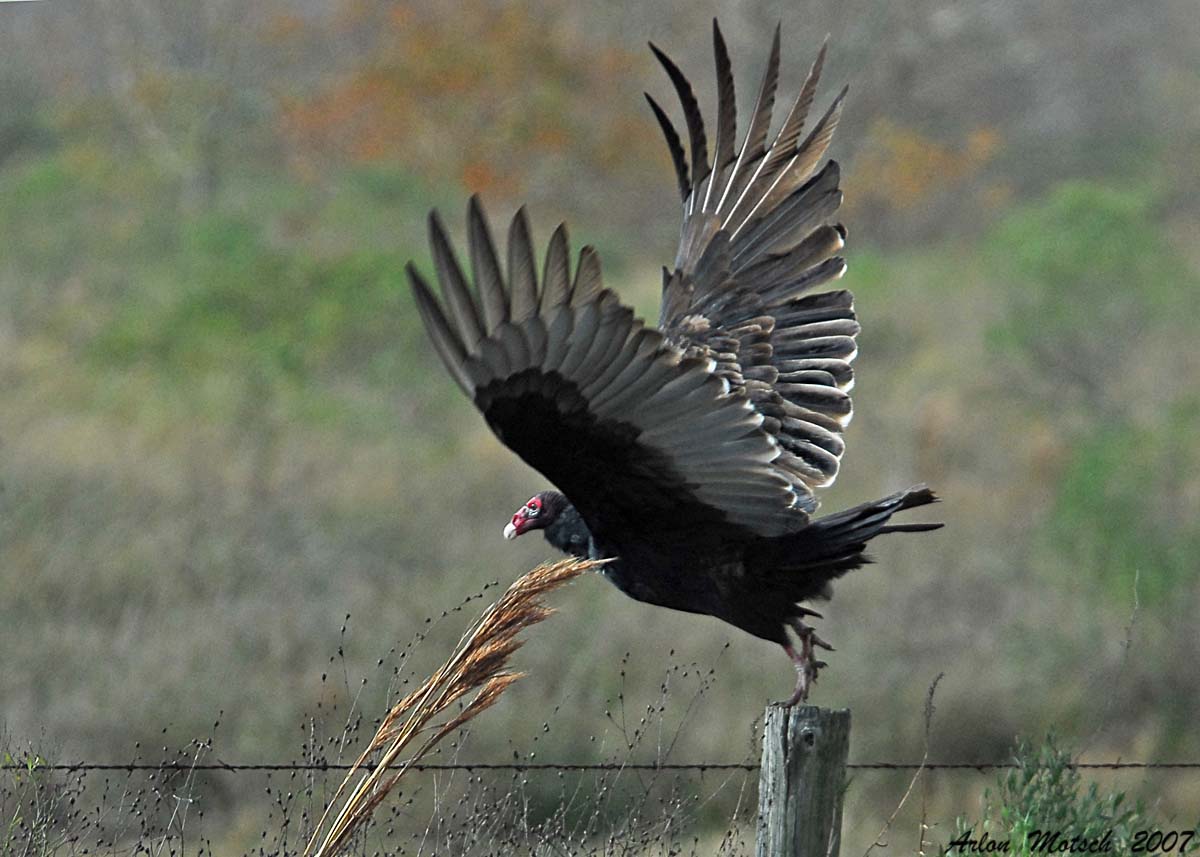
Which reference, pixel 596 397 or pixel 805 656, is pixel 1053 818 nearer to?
pixel 805 656

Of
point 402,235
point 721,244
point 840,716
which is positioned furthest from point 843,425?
point 402,235

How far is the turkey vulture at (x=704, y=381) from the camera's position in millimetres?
3090

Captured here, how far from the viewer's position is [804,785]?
3.10 metres

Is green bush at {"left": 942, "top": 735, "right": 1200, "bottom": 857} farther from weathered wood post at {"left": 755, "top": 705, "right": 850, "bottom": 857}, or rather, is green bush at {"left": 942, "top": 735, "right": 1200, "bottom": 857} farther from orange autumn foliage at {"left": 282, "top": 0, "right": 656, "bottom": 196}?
orange autumn foliage at {"left": 282, "top": 0, "right": 656, "bottom": 196}

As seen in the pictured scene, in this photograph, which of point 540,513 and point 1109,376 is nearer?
point 540,513

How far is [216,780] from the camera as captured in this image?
27.2 ft

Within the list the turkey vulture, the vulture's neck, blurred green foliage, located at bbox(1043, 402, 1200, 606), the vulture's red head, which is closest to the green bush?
the turkey vulture

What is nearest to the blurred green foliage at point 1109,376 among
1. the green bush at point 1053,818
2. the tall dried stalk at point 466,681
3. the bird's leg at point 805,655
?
the green bush at point 1053,818

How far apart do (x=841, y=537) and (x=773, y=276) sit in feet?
2.94

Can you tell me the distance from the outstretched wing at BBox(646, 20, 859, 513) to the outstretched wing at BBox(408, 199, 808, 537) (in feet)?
1.43

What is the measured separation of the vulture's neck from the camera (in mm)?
3906

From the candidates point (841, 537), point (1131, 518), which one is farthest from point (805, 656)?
point (1131, 518)

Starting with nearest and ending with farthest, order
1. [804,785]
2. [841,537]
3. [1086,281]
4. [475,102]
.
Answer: [804,785] → [841,537] → [1086,281] → [475,102]

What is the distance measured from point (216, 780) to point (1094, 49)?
23462 mm
